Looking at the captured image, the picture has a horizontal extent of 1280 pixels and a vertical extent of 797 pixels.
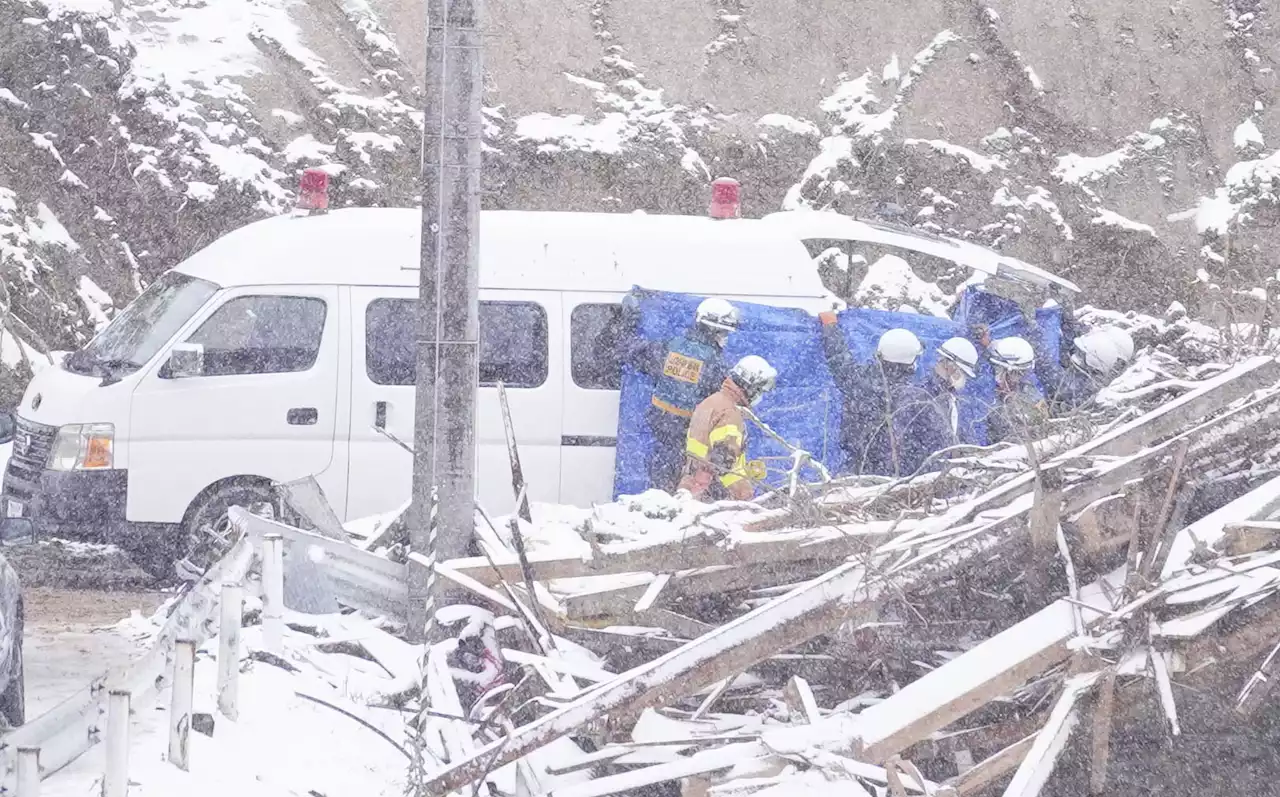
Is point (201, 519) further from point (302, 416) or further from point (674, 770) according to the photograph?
point (674, 770)

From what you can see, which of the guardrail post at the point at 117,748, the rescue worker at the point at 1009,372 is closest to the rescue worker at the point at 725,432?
the rescue worker at the point at 1009,372

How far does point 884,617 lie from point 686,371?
114 inches

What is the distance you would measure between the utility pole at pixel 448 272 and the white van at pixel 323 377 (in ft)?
7.36

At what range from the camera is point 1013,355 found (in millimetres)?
8055

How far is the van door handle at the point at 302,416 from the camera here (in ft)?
26.0

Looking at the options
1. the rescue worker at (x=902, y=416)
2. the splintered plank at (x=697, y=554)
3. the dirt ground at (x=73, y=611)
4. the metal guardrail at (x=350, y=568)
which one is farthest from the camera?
the rescue worker at (x=902, y=416)

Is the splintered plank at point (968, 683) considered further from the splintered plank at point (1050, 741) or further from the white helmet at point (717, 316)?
the white helmet at point (717, 316)

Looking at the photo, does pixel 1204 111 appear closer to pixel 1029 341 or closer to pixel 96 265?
pixel 1029 341

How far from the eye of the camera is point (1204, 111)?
17.8 m

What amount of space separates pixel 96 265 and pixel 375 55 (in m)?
4.25

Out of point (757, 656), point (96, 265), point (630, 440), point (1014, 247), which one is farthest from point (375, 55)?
point (757, 656)

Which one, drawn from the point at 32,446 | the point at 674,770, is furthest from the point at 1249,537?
the point at 32,446

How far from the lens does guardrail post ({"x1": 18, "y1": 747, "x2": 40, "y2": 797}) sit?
327 cm

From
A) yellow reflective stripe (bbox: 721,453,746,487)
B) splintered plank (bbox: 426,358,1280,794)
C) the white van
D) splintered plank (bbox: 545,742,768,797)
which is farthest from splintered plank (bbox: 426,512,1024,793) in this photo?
the white van
